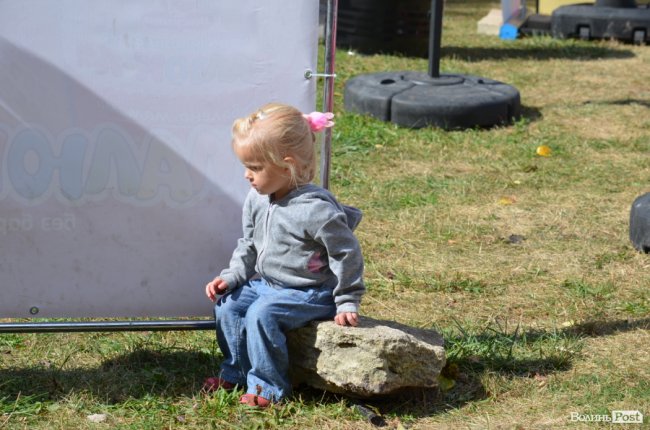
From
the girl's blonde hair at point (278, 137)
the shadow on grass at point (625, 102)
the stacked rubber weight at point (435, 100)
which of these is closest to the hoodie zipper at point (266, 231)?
the girl's blonde hair at point (278, 137)

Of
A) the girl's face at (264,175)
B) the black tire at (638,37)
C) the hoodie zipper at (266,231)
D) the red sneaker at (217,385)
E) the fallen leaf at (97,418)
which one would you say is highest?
the girl's face at (264,175)

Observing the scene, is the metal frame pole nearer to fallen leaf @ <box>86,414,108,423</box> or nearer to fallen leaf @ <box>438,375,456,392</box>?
fallen leaf @ <box>86,414,108,423</box>

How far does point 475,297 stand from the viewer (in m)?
4.42

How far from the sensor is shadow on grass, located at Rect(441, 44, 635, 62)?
10.2 metres

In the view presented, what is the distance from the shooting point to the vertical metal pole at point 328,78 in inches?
132

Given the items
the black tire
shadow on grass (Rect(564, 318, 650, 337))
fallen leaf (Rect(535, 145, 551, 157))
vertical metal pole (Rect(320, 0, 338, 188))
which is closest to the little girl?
vertical metal pole (Rect(320, 0, 338, 188))

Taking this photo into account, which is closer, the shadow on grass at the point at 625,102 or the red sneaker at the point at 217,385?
the red sneaker at the point at 217,385

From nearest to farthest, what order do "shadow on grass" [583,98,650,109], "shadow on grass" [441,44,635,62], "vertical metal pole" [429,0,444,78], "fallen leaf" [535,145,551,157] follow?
"fallen leaf" [535,145,551,157] < "vertical metal pole" [429,0,444,78] < "shadow on grass" [583,98,650,109] < "shadow on grass" [441,44,635,62]

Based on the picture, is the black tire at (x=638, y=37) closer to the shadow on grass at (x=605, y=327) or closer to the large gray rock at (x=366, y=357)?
the shadow on grass at (x=605, y=327)

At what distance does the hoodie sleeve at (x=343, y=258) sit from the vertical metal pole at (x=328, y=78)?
0.32 metres

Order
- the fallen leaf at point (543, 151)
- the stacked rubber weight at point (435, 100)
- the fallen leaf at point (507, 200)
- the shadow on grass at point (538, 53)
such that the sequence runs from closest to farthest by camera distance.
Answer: the fallen leaf at point (507, 200) → the fallen leaf at point (543, 151) → the stacked rubber weight at point (435, 100) → the shadow on grass at point (538, 53)

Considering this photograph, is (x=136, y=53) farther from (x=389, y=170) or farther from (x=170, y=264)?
(x=389, y=170)

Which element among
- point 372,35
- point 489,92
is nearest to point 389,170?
point 489,92

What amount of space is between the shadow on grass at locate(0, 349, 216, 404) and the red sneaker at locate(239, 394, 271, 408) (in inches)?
8.8
